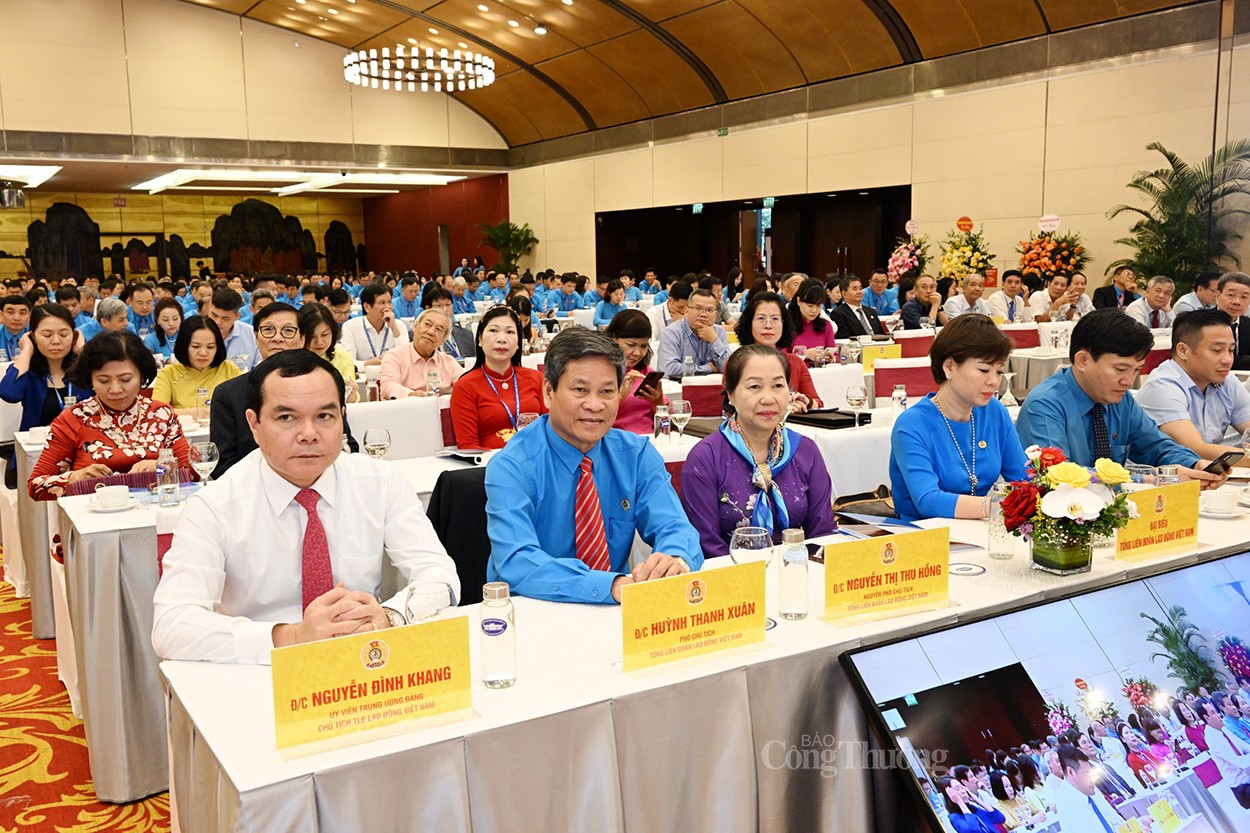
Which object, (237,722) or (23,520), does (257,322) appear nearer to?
(23,520)

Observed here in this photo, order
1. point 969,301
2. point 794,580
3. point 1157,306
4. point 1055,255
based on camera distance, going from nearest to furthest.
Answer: point 794,580 < point 1157,306 < point 969,301 < point 1055,255

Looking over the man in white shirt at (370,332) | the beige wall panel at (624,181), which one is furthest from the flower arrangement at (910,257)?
the man in white shirt at (370,332)

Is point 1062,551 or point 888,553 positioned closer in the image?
point 888,553

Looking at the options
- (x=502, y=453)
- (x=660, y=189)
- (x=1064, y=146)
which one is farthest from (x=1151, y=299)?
(x=660, y=189)

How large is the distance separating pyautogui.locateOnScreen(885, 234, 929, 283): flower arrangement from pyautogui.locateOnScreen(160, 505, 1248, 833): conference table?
38.1ft

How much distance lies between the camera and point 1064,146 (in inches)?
454

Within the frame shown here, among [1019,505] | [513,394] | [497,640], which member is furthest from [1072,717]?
[513,394]

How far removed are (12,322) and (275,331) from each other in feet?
14.4

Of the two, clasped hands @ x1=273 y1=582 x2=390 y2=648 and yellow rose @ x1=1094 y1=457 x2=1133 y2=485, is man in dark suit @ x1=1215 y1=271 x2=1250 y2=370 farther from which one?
clasped hands @ x1=273 y1=582 x2=390 y2=648

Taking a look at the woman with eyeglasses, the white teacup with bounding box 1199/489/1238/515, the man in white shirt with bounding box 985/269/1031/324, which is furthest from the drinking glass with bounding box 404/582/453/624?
the man in white shirt with bounding box 985/269/1031/324

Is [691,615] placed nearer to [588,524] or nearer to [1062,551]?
[588,524]

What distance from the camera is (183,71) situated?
701 inches

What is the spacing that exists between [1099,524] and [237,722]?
170cm

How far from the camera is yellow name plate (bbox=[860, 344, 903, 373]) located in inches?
234
